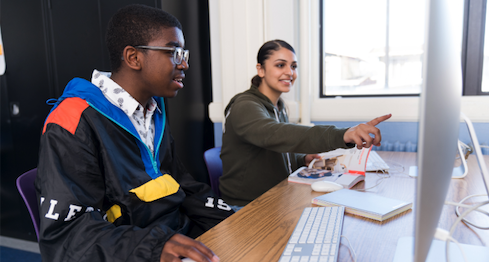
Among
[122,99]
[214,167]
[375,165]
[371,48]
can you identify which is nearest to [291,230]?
[122,99]

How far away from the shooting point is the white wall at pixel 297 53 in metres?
2.26

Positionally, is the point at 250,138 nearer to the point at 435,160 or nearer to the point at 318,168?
the point at 318,168

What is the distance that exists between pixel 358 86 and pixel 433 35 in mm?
2290

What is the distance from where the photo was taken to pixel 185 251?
0.67m

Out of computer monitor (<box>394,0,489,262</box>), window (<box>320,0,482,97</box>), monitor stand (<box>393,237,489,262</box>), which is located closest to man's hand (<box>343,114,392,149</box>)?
monitor stand (<box>393,237,489,262</box>)

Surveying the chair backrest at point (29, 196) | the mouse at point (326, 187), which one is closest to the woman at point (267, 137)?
the mouse at point (326, 187)

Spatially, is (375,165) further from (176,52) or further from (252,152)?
(176,52)

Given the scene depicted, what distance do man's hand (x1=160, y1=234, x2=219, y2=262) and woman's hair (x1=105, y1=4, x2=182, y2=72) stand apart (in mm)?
726

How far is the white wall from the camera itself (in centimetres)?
226

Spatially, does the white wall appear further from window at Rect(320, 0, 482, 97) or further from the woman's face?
the woman's face

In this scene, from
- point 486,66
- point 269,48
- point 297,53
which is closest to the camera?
point 269,48

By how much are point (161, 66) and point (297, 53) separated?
144 cm

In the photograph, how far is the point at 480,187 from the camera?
115cm


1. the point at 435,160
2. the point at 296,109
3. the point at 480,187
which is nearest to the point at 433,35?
the point at 435,160
